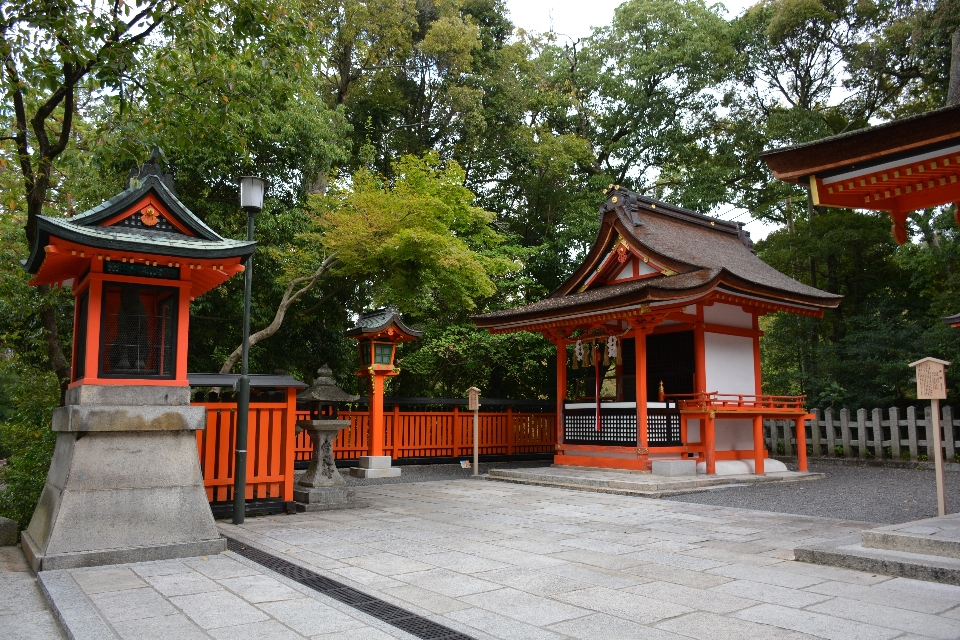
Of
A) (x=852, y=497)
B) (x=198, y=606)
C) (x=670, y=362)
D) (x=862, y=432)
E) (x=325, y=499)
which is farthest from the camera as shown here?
(x=862, y=432)

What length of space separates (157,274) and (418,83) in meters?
17.1

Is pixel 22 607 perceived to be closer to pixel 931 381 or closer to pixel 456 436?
pixel 931 381

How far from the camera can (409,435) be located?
15484mm

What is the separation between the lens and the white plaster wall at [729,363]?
13453 millimetres

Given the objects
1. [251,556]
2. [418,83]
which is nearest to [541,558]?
[251,556]

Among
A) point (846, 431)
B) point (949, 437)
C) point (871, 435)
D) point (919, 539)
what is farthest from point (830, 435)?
point (919, 539)

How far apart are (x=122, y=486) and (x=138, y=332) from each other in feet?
5.12

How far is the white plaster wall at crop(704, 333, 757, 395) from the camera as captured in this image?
1345 centimetres

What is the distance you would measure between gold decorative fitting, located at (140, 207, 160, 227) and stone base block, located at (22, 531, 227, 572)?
3.14 meters

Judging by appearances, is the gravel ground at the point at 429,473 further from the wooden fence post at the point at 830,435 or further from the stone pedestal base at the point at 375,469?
the wooden fence post at the point at 830,435

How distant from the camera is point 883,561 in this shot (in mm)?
5277

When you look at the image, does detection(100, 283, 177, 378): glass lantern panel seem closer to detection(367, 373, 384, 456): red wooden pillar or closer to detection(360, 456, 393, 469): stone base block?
detection(367, 373, 384, 456): red wooden pillar

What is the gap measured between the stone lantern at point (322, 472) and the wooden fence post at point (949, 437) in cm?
1325

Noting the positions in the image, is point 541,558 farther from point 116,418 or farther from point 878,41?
point 878,41
